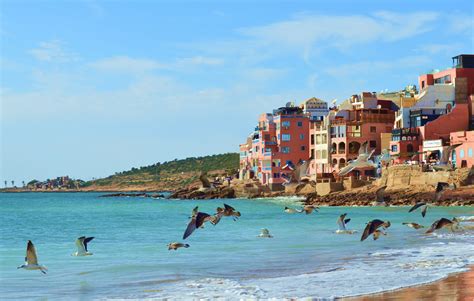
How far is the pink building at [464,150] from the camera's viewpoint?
7481cm

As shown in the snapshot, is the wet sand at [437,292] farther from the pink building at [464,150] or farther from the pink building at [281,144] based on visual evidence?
the pink building at [281,144]

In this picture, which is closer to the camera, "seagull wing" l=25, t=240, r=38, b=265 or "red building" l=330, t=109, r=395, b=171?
"seagull wing" l=25, t=240, r=38, b=265

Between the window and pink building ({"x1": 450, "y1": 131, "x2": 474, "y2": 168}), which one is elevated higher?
the window

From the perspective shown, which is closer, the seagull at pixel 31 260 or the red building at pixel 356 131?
the seagull at pixel 31 260

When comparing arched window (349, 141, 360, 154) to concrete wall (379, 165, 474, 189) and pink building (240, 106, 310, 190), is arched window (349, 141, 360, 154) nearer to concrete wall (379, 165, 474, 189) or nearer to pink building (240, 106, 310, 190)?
pink building (240, 106, 310, 190)

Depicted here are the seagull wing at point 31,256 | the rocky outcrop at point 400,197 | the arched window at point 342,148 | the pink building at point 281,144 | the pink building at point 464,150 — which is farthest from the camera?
the pink building at point 281,144

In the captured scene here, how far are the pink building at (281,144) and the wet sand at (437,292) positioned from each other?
81.3 m

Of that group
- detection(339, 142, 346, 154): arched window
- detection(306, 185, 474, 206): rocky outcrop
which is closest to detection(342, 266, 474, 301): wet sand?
detection(306, 185, 474, 206): rocky outcrop

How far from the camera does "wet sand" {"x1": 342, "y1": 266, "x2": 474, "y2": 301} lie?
17.1m

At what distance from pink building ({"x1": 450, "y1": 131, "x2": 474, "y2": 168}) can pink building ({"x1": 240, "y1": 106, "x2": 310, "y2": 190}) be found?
86.6ft

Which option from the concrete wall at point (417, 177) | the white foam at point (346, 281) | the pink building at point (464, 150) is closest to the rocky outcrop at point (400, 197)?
the concrete wall at point (417, 177)

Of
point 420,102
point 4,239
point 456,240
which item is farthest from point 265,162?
point 456,240

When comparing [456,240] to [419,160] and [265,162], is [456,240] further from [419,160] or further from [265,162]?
[265,162]

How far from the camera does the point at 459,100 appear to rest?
88500 millimetres
